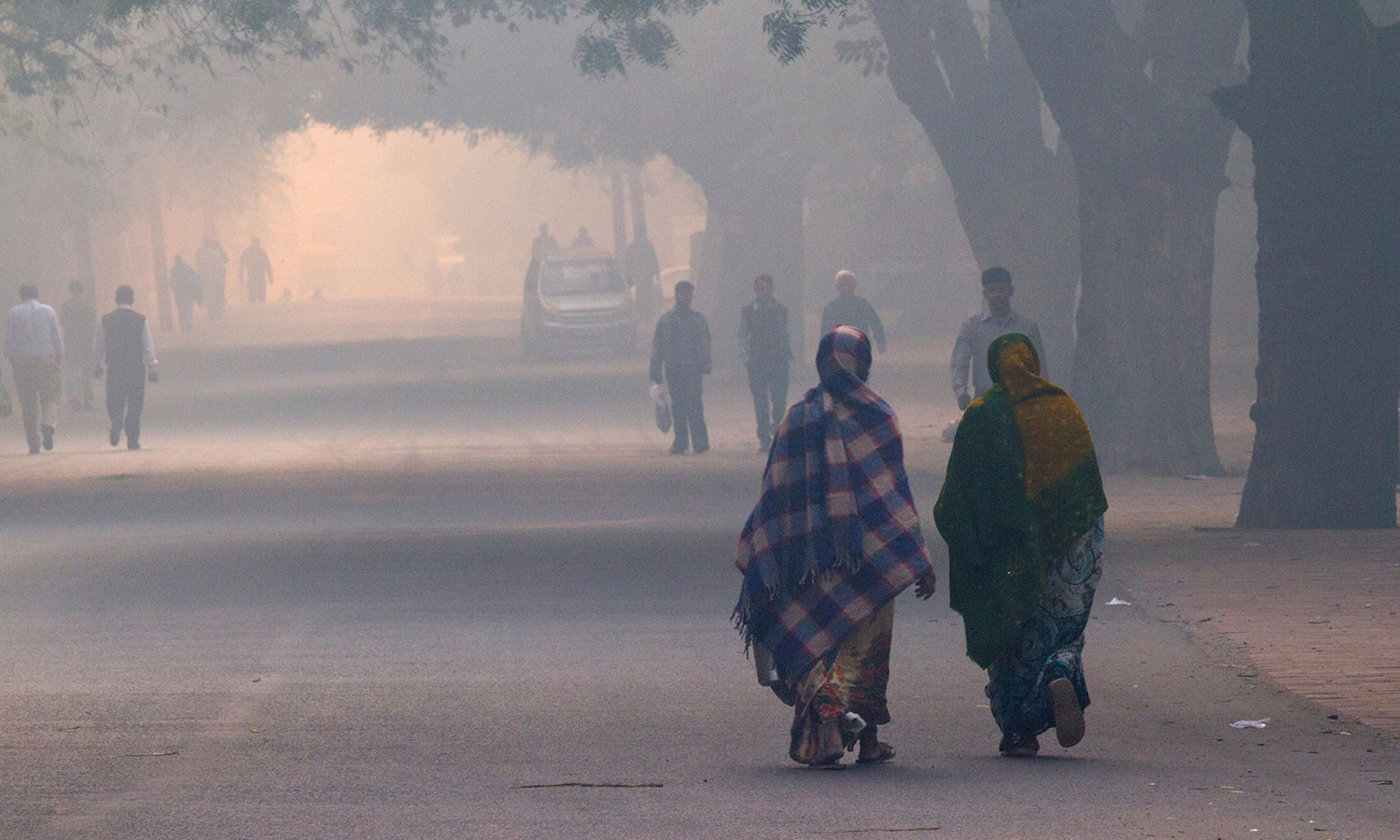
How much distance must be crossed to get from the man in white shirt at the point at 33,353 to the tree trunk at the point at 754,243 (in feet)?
49.4

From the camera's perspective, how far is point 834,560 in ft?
22.9

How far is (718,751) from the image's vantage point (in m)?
7.27

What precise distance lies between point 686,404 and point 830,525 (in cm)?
1421

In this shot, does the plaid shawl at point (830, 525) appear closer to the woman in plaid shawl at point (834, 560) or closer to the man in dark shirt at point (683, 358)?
the woman in plaid shawl at point (834, 560)

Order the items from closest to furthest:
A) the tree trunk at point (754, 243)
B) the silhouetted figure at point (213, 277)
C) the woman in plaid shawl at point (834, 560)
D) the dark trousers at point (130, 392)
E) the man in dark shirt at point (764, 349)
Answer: the woman in plaid shawl at point (834, 560) → the man in dark shirt at point (764, 349) → the dark trousers at point (130, 392) → the tree trunk at point (754, 243) → the silhouetted figure at point (213, 277)

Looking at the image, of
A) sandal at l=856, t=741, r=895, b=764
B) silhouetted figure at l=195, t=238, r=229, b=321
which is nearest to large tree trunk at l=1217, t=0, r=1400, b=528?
sandal at l=856, t=741, r=895, b=764

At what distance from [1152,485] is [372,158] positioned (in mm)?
139030

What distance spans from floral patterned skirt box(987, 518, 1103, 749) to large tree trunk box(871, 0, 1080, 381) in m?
13.0

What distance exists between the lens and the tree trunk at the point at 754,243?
121 ft

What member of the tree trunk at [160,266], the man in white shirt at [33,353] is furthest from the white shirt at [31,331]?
the tree trunk at [160,266]

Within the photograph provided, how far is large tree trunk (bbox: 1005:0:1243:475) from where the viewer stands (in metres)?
17.2

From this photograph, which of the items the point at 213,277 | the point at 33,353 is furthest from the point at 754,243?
the point at 213,277

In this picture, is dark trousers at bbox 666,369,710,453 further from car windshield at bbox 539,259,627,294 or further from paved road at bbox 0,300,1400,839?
car windshield at bbox 539,259,627,294

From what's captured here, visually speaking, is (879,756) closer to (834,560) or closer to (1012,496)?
(834,560)
